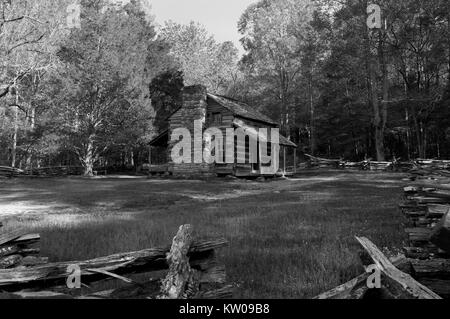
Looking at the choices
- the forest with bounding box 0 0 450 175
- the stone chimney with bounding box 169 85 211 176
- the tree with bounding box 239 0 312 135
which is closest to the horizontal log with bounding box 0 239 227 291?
the forest with bounding box 0 0 450 175

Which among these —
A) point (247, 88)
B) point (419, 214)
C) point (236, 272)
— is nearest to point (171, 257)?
point (236, 272)

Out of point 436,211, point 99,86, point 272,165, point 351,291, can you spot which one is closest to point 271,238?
point 436,211

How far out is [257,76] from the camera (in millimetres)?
52875

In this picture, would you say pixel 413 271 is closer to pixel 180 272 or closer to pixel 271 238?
pixel 180 272

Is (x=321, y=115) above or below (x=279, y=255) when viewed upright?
above

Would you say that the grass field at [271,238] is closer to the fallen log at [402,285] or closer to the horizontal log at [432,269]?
the horizontal log at [432,269]

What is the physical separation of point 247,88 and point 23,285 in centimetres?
5696

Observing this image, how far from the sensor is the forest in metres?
35.0

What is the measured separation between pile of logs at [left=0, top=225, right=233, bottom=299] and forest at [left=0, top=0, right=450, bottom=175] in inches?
1029

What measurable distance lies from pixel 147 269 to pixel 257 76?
167 feet

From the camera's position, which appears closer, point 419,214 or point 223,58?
point 419,214

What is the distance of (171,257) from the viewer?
342cm

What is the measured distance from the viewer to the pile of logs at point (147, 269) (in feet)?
10.5

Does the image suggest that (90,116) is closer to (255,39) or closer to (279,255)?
(255,39)
